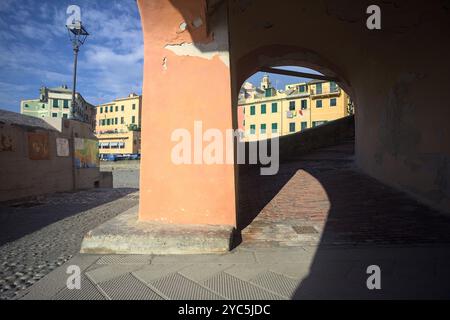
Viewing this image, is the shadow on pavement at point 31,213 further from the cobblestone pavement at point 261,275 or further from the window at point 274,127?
the window at point 274,127

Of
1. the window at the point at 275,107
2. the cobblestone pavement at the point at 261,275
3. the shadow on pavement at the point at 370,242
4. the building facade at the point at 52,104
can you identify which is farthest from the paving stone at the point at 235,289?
the building facade at the point at 52,104

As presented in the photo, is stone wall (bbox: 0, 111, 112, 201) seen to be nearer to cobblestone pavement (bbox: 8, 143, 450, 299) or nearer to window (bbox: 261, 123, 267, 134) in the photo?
cobblestone pavement (bbox: 8, 143, 450, 299)

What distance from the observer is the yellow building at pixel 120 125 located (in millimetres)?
52344

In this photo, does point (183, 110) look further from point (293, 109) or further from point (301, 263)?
point (293, 109)

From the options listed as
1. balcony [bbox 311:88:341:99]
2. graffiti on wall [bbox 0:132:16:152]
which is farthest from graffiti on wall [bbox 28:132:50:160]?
balcony [bbox 311:88:341:99]

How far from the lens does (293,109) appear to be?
3891 centimetres

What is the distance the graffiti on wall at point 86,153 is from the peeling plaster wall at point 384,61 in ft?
26.3

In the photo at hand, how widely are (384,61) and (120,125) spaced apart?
62.8 metres

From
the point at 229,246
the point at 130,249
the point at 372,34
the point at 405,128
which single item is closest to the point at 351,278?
the point at 229,246

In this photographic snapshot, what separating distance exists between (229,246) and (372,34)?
575 cm

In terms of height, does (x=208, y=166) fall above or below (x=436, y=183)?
above

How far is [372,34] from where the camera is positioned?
6023 millimetres

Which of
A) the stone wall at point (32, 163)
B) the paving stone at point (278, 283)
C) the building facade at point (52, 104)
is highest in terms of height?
the building facade at point (52, 104)

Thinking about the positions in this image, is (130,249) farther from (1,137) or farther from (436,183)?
(1,137)
